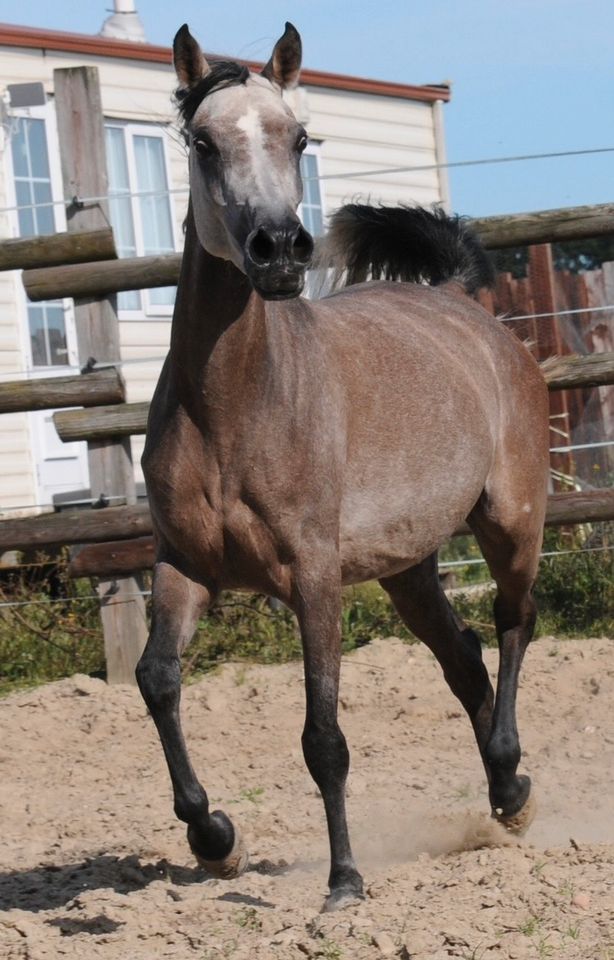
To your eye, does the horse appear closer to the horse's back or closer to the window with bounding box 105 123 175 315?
the horse's back

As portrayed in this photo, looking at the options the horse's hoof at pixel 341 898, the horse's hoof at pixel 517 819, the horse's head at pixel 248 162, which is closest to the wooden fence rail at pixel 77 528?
the horse's hoof at pixel 517 819

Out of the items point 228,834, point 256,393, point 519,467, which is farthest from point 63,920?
point 519,467

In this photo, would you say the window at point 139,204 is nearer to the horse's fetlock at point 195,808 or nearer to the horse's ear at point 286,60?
the horse's ear at point 286,60

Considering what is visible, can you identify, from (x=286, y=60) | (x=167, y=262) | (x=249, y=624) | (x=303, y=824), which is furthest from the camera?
(x=249, y=624)

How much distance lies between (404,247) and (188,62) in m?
2.20

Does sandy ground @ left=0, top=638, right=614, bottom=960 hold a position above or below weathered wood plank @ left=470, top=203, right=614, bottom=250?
below

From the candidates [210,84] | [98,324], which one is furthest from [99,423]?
[210,84]

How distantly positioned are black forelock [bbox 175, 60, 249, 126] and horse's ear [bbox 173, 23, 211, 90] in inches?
1.1

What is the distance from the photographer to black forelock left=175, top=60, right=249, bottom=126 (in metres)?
3.86

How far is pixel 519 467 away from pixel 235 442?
65.0 inches

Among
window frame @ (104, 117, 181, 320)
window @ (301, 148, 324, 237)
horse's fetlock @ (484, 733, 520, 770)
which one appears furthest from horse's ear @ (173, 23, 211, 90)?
window @ (301, 148, 324, 237)

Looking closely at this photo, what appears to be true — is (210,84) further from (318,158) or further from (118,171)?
(318,158)

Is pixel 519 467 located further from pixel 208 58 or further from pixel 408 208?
pixel 208 58

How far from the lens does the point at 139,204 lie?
42.3ft
